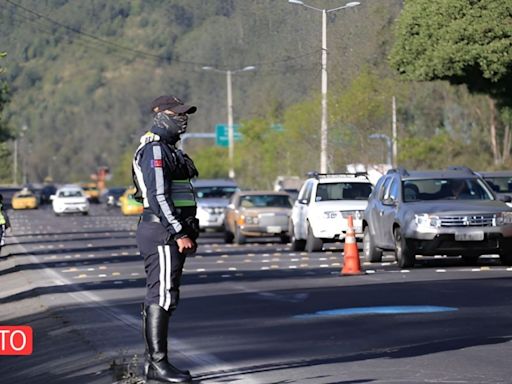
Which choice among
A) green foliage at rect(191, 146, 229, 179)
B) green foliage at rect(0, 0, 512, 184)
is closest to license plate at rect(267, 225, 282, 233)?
green foliage at rect(0, 0, 512, 184)

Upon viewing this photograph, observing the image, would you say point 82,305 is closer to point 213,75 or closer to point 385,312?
point 385,312

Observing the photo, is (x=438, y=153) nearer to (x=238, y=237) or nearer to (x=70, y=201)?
(x=70, y=201)

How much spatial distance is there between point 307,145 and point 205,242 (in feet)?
66.7

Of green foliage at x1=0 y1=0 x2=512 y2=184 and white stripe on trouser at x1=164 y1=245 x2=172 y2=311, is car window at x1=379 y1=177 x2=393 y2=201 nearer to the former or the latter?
green foliage at x1=0 y1=0 x2=512 y2=184

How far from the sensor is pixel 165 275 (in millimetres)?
11250

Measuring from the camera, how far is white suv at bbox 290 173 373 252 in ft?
104

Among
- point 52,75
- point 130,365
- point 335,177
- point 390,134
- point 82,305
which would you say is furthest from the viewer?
point 52,75

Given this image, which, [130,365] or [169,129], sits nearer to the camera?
[169,129]

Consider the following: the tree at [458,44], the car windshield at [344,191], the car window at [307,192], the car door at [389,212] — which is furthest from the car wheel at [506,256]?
the tree at [458,44]

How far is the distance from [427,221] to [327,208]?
8139 mm

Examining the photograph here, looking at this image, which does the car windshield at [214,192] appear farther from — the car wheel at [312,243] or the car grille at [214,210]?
the car wheel at [312,243]

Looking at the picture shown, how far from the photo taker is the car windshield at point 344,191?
33.0m

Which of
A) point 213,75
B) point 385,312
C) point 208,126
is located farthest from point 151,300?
point 208,126

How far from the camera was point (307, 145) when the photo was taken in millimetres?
61062
